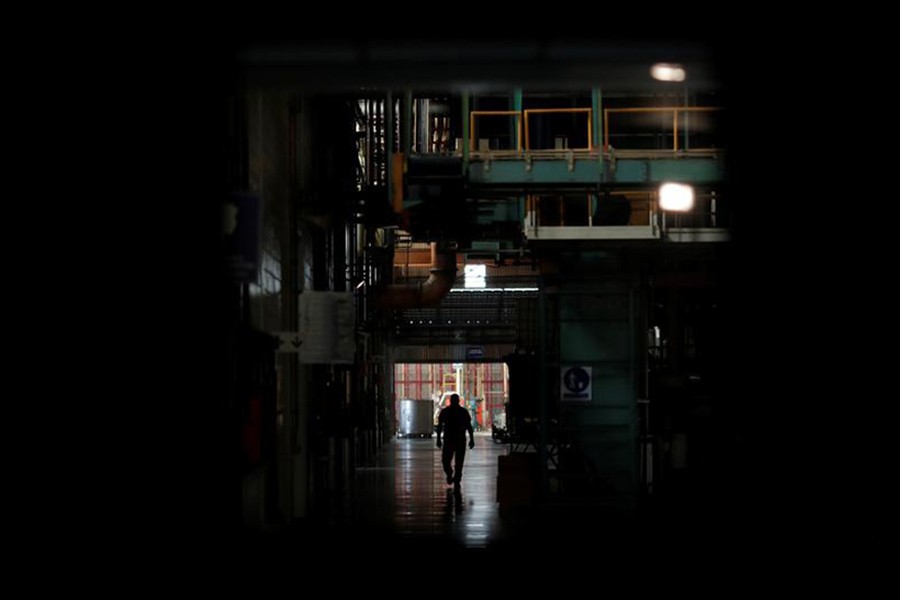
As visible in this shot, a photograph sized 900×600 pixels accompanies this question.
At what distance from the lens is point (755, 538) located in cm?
1119

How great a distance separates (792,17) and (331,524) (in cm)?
1252

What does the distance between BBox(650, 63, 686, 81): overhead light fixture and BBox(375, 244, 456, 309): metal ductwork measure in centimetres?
2047

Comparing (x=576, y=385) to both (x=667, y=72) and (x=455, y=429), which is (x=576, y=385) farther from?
(x=667, y=72)

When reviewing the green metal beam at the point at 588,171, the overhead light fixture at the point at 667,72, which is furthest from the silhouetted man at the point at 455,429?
the overhead light fixture at the point at 667,72

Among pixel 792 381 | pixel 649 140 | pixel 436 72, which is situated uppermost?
pixel 649 140

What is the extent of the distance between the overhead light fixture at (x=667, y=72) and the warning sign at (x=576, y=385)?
12.5m

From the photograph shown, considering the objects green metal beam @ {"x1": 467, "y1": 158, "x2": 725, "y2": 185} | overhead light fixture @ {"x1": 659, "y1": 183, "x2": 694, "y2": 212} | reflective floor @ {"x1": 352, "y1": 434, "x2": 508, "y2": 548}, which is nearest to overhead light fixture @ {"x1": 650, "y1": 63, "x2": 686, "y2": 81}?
reflective floor @ {"x1": 352, "y1": 434, "x2": 508, "y2": 548}

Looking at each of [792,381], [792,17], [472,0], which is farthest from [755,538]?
[472,0]

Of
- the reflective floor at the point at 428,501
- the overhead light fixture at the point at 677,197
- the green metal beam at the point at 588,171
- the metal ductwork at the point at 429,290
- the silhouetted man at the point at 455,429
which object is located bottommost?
the reflective floor at the point at 428,501

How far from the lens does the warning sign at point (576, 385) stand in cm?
2273

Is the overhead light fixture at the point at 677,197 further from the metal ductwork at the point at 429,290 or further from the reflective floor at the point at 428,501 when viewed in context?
the metal ductwork at the point at 429,290

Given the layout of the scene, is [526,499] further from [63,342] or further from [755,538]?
[63,342]

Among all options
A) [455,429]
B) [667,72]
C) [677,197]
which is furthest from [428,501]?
[667,72]

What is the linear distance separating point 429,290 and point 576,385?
993 cm
